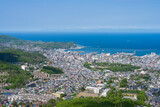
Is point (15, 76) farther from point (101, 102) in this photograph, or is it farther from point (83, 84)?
point (101, 102)

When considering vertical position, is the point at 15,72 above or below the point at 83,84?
above

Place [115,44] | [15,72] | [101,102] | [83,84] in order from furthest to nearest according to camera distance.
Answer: [115,44] → [15,72] → [83,84] → [101,102]

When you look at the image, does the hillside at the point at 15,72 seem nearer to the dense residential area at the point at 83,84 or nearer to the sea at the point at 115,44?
the dense residential area at the point at 83,84

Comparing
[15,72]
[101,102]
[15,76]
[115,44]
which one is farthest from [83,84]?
[115,44]

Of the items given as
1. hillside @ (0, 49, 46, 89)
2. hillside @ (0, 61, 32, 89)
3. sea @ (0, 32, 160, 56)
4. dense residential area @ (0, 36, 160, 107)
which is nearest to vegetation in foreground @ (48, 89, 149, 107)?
dense residential area @ (0, 36, 160, 107)

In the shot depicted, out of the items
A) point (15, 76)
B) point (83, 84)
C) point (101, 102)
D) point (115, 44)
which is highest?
point (115, 44)

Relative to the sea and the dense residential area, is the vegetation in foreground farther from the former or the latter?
the sea

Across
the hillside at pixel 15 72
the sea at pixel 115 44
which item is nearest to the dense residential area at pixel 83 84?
the hillside at pixel 15 72

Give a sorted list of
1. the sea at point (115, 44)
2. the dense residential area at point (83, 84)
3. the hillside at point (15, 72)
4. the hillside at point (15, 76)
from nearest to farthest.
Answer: the dense residential area at point (83, 84) < the hillside at point (15, 76) < the hillside at point (15, 72) < the sea at point (115, 44)
